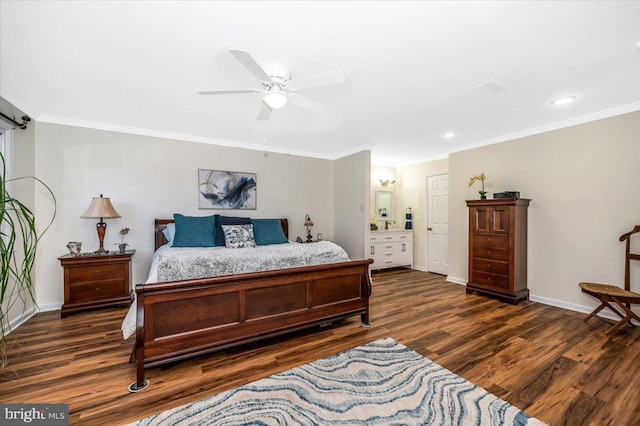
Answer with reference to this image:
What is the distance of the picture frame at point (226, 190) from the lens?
4469 mm

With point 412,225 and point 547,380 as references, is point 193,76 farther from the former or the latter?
point 412,225

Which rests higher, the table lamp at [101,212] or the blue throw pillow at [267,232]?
the table lamp at [101,212]

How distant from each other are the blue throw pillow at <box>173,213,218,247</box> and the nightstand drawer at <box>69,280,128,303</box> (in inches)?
35.3

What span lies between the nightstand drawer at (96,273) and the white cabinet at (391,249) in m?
4.19

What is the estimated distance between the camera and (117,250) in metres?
3.80

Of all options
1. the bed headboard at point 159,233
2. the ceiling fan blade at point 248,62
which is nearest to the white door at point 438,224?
the ceiling fan blade at point 248,62

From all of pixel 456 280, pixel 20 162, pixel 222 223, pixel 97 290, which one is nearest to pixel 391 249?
pixel 456 280

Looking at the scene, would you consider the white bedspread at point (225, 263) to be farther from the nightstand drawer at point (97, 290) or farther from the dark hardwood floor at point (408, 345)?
the nightstand drawer at point (97, 290)

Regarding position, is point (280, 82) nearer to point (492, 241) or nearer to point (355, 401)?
point (355, 401)

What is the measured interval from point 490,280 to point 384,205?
287 cm

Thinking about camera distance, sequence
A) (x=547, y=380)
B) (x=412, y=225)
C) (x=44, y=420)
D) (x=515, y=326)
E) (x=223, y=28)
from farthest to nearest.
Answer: (x=412, y=225), (x=515, y=326), (x=547, y=380), (x=223, y=28), (x=44, y=420)

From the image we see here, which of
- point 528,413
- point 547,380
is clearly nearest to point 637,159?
point 547,380

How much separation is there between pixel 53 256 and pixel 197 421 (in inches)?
135

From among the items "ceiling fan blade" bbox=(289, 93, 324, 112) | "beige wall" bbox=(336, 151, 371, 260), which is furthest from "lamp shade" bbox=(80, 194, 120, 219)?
"beige wall" bbox=(336, 151, 371, 260)
